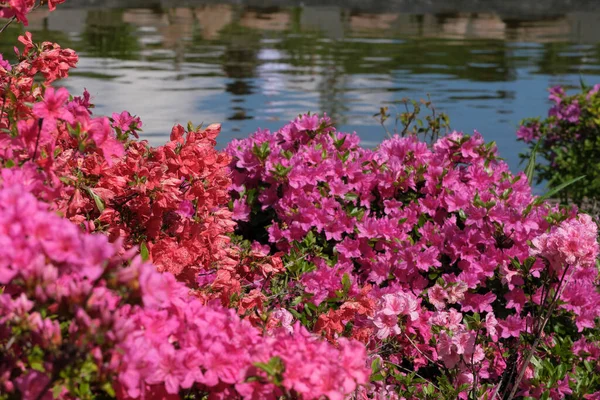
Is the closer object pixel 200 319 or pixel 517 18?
pixel 200 319

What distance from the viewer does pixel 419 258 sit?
13.2ft

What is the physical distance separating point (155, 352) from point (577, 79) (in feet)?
48.7

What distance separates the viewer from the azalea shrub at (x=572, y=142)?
750 centimetres

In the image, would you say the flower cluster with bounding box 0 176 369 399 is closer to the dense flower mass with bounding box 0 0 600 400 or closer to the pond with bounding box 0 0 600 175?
the dense flower mass with bounding box 0 0 600 400

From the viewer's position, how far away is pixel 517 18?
2995cm

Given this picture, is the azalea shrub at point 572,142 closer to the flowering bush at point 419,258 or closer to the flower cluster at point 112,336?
the flowering bush at point 419,258

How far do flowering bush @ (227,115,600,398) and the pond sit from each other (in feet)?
14.3

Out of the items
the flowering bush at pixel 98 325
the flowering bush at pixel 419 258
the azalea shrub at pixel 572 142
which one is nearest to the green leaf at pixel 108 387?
the flowering bush at pixel 98 325

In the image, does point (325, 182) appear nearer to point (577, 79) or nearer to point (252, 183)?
point (252, 183)

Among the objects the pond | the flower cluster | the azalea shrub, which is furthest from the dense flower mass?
the pond

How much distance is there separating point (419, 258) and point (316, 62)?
13913 millimetres

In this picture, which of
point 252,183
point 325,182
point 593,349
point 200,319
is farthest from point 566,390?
point 200,319

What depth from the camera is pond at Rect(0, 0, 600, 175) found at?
11.7 meters

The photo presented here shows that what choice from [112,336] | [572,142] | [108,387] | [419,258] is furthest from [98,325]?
[572,142]
